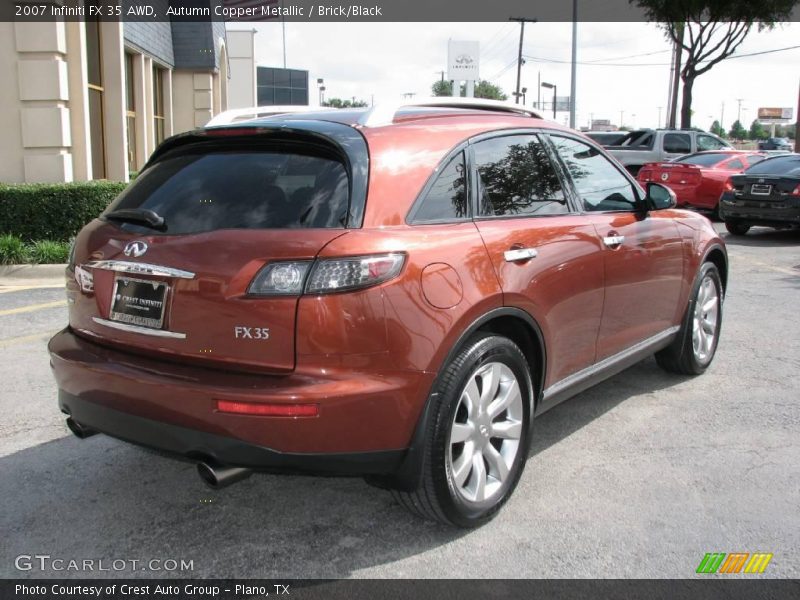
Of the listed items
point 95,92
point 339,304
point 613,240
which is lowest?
point 339,304


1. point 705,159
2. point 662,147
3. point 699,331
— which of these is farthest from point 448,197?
point 662,147

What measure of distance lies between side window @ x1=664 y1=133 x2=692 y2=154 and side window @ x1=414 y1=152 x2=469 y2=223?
19.0 metres

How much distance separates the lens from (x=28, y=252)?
9711mm

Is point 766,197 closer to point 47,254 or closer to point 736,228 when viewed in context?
point 736,228

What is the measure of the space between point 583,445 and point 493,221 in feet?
4.97

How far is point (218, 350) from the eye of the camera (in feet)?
9.31

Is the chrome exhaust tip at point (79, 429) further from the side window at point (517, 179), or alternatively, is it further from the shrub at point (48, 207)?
the shrub at point (48, 207)

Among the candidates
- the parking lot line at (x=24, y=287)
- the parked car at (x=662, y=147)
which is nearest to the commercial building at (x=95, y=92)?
the parking lot line at (x=24, y=287)

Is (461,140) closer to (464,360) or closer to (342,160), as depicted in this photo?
(342,160)

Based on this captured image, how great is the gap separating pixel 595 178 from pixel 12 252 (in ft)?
25.6

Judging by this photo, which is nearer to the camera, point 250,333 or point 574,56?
point 250,333

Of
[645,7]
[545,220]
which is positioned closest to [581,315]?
[545,220]

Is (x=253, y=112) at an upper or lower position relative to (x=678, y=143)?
lower
